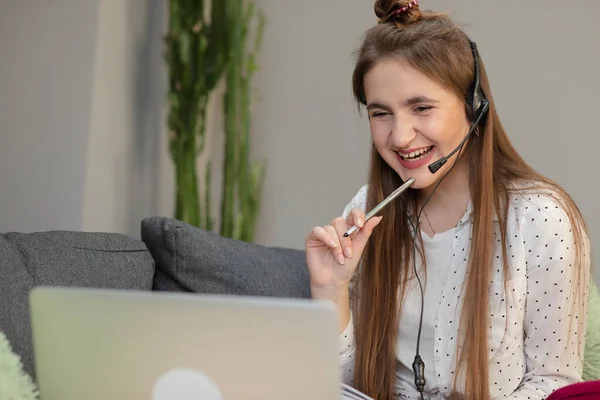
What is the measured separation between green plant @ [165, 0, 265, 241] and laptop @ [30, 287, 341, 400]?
75.5 inches

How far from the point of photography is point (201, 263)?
1.64m

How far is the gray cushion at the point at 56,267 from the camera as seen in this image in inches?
51.1

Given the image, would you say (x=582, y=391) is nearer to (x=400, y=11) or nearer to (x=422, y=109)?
(x=422, y=109)

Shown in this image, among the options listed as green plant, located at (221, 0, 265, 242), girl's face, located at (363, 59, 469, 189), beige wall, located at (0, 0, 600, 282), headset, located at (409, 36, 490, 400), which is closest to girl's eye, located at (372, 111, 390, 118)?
girl's face, located at (363, 59, 469, 189)

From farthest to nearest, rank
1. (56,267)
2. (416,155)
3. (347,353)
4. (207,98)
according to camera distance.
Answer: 1. (207,98)
2. (347,353)
3. (416,155)
4. (56,267)

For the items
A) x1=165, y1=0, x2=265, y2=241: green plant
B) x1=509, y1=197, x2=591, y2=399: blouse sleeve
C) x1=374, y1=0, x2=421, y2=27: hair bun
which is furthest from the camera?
x1=165, y1=0, x2=265, y2=241: green plant

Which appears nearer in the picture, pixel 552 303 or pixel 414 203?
pixel 552 303

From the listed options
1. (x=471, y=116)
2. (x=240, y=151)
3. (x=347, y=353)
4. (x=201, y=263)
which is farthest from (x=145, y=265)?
(x=240, y=151)

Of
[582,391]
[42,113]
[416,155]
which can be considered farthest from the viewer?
[42,113]

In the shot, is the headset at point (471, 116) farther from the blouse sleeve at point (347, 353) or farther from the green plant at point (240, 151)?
the green plant at point (240, 151)

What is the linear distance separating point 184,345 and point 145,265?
2.75 ft

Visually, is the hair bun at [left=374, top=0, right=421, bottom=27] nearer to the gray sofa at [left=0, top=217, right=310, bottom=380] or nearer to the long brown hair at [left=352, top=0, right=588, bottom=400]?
the long brown hair at [left=352, top=0, right=588, bottom=400]

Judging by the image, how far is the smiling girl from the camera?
146cm

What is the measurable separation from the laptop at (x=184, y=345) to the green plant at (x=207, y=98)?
6.29 ft
